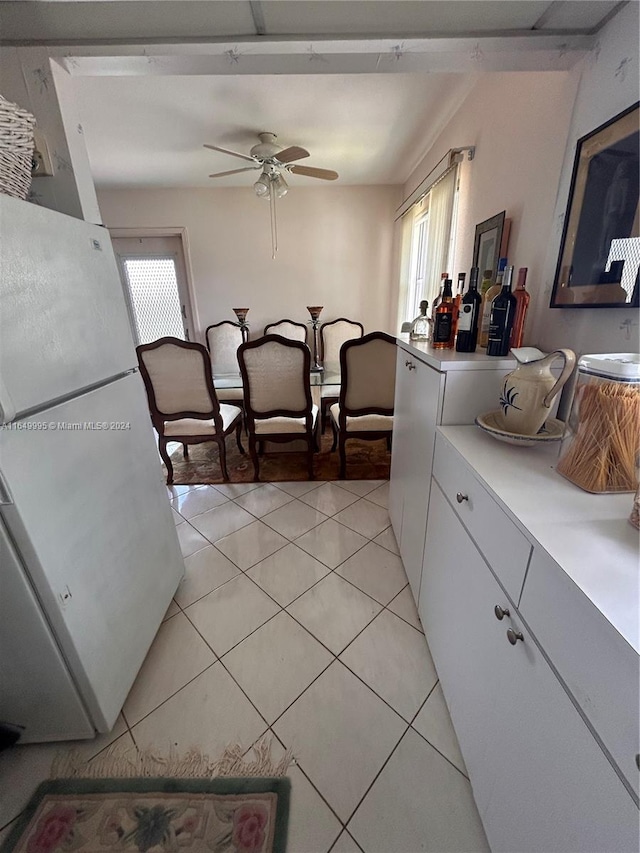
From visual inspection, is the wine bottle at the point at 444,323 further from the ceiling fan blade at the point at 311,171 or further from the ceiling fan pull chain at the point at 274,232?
the ceiling fan pull chain at the point at 274,232

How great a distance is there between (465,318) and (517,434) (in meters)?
0.54

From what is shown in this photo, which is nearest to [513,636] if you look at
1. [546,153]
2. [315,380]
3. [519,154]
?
[546,153]

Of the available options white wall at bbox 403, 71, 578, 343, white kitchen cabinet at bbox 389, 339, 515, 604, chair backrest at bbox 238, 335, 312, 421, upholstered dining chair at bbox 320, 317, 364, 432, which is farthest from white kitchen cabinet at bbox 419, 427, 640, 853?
upholstered dining chair at bbox 320, 317, 364, 432

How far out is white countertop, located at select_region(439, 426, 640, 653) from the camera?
1.59 ft

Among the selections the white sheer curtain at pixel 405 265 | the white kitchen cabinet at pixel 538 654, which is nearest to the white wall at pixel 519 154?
the white kitchen cabinet at pixel 538 654

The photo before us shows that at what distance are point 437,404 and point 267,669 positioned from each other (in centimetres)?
117

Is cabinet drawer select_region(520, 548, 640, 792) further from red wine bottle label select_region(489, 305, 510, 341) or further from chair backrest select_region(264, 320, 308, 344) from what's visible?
chair backrest select_region(264, 320, 308, 344)

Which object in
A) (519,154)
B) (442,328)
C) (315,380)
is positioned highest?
(519,154)

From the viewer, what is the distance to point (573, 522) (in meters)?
0.65

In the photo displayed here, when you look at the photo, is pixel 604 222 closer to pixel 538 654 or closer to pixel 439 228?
pixel 538 654

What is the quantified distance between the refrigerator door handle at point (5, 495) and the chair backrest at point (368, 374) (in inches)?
67.1

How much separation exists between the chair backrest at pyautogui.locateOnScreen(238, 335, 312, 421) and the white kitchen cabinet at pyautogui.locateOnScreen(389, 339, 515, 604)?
2.43 feet

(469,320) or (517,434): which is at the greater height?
(469,320)

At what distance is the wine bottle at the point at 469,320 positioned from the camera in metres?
1.25
